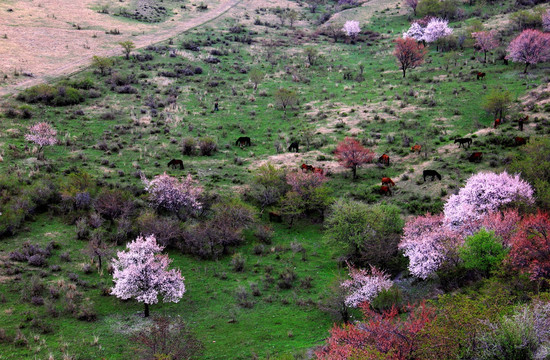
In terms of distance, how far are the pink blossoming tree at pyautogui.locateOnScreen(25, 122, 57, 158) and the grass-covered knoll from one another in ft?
3.91

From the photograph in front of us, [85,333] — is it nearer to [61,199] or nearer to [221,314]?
[221,314]

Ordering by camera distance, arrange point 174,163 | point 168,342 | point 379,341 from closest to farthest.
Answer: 1. point 379,341
2. point 168,342
3. point 174,163

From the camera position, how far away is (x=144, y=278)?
23.4m

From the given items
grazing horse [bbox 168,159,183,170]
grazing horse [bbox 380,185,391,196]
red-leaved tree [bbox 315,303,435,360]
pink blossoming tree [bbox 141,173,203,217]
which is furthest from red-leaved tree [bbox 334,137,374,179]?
red-leaved tree [bbox 315,303,435,360]

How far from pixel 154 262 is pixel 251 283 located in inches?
265

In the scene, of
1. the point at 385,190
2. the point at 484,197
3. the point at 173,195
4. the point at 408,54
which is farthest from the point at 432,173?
the point at 408,54

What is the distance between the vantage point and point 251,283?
27.5 metres

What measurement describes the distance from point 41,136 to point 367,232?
114 feet

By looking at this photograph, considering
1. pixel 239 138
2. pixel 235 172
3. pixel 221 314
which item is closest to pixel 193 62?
A: pixel 239 138

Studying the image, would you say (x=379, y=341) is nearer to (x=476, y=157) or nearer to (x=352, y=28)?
(x=476, y=157)

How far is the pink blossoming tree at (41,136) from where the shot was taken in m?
42.6

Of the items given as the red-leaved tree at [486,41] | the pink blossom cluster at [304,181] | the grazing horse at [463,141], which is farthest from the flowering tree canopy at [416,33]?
the pink blossom cluster at [304,181]

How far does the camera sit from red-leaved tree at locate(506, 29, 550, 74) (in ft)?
191

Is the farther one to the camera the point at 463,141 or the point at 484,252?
the point at 463,141
